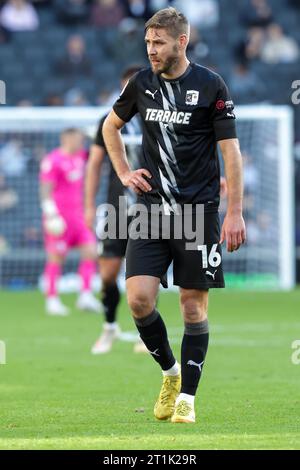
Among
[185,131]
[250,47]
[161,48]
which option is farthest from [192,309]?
[250,47]

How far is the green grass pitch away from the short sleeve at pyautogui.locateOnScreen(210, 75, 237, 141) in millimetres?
1626

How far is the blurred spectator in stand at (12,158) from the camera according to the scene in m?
20.1

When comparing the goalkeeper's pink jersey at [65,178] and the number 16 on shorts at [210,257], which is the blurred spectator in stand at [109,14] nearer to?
the goalkeeper's pink jersey at [65,178]

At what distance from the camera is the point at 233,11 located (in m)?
23.9

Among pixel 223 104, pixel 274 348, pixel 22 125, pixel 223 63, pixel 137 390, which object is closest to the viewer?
pixel 223 104

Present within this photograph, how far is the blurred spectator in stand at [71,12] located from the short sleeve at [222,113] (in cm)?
1680

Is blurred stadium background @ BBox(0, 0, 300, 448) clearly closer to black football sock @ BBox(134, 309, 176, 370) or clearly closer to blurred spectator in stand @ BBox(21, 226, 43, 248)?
blurred spectator in stand @ BBox(21, 226, 43, 248)

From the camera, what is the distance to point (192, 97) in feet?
23.5

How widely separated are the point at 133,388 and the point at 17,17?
15521 mm

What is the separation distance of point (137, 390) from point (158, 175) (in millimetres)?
2066

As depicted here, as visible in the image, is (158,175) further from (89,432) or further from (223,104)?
(89,432)

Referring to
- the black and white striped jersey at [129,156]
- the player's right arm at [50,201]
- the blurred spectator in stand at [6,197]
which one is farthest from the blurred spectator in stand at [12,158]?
the black and white striped jersey at [129,156]

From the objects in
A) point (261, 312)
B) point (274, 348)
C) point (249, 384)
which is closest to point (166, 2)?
point (261, 312)

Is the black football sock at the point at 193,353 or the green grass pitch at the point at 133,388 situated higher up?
the black football sock at the point at 193,353
